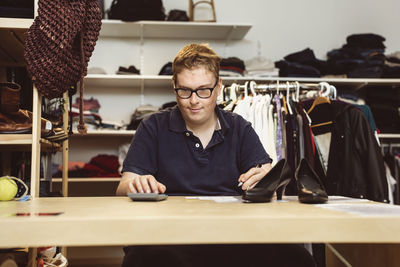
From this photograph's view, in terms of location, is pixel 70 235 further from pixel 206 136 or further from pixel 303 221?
pixel 206 136

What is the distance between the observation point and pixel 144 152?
153 centimetres

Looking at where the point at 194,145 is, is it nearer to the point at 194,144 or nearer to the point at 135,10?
the point at 194,144

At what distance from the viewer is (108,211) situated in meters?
0.77

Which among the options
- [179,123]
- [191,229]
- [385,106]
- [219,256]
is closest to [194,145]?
[179,123]

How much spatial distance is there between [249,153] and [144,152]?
0.44m

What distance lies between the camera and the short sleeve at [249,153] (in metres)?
1.59

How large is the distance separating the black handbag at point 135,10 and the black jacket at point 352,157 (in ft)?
5.49

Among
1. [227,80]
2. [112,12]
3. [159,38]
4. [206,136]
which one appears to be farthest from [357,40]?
[206,136]

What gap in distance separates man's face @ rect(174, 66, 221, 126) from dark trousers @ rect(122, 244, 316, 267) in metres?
0.67

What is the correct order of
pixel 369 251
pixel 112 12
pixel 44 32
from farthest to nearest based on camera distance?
pixel 112 12
pixel 44 32
pixel 369 251

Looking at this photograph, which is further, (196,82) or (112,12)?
(112,12)

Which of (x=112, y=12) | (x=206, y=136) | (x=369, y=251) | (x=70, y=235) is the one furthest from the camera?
(x=112, y=12)

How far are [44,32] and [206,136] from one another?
737 mm

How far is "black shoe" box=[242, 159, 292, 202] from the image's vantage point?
99 cm
